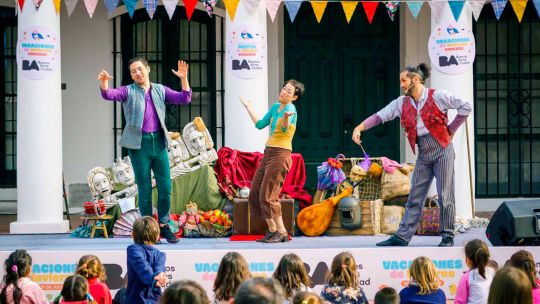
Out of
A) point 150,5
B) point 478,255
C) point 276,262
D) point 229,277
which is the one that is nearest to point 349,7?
point 150,5

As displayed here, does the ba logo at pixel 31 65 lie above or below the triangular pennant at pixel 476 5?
below

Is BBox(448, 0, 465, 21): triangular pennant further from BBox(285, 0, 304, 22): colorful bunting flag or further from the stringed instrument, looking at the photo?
A: the stringed instrument

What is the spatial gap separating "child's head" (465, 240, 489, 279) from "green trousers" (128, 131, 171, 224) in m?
3.76

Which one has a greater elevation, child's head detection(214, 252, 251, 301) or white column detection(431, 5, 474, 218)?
white column detection(431, 5, 474, 218)

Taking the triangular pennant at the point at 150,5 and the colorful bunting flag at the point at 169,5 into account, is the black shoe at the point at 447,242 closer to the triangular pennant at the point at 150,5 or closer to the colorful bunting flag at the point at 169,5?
the colorful bunting flag at the point at 169,5

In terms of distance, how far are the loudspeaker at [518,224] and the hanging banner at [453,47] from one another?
3131mm

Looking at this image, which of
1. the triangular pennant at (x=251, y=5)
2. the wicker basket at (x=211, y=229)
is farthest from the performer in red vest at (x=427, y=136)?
the triangular pennant at (x=251, y=5)

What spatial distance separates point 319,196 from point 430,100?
2737mm

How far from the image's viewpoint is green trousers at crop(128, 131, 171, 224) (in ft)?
35.9

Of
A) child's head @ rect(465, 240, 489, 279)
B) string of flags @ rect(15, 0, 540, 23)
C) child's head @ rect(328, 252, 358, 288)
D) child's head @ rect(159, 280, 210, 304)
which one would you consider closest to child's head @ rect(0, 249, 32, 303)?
child's head @ rect(328, 252, 358, 288)

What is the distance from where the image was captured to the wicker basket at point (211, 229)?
1234cm

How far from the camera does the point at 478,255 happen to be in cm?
818

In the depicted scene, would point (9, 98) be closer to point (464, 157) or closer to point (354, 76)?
point (354, 76)

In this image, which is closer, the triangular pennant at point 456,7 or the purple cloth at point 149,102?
the purple cloth at point 149,102
